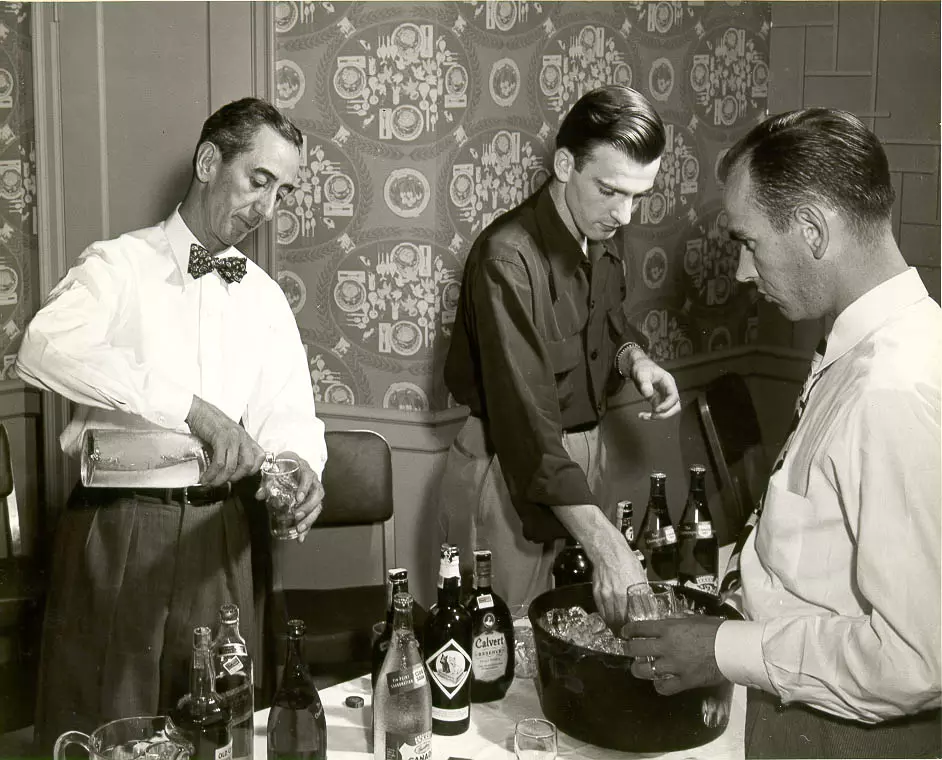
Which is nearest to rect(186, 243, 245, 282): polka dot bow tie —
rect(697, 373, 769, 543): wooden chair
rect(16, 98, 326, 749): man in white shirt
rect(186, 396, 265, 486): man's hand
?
rect(16, 98, 326, 749): man in white shirt

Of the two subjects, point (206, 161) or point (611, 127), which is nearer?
point (206, 161)

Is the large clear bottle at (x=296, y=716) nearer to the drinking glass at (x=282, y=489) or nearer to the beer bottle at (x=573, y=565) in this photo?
the drinking glass at (x=282, y=489)

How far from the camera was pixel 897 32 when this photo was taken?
2260 mm

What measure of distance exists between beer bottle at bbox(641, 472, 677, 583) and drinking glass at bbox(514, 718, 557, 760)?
949mm

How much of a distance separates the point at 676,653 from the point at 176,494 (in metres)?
0.95

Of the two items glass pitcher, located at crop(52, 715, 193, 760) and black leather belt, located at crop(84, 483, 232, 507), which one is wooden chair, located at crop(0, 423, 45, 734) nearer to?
black leather belt, located at crop(84, 483, 232, 507)

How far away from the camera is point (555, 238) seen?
2.29m

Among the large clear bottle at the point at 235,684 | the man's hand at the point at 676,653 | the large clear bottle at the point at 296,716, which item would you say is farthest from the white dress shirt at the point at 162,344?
the man's hand at the point at 676,653

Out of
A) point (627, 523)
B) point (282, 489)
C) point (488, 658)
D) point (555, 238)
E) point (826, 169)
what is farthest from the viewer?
point (555, 238)

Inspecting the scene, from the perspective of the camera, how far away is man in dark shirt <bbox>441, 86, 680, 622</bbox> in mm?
2205

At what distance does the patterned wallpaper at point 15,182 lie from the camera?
172 cm

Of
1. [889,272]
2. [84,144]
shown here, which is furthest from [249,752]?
[889,272]

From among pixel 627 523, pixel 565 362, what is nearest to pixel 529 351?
pixel 565 362

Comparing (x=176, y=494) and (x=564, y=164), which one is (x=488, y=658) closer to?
(x=176, y=494)
